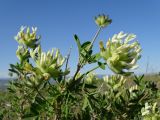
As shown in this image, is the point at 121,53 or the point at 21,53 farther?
the point at 21,53

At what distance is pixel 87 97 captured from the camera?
2.38 m

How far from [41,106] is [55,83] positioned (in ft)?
0.54

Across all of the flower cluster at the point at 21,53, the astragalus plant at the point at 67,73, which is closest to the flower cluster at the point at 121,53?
the astragalus plant at the point at 67,73

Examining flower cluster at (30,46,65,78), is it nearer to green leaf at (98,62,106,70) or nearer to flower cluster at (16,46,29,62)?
green leaf at (98,62,106,70)

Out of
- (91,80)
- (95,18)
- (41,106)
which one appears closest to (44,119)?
(41,106)

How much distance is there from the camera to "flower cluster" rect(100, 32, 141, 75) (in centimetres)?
217

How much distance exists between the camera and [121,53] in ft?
7.20

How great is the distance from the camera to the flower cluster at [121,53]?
2.17m

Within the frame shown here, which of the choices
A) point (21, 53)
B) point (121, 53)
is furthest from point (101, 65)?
point (21, 53)

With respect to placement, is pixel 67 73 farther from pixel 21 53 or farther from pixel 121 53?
pixel 21 53

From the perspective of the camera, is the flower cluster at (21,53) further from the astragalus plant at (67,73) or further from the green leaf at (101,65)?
the green leaf at (101,65)

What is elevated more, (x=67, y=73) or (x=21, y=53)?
(x=21, y=53)

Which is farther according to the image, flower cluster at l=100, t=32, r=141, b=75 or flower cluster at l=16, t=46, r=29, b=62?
flower cluster at l=16, t=46, r=29, b=62

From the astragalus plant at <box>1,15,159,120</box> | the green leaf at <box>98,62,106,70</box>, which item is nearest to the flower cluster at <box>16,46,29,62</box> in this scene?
the astragalus plant at <box>1,15,159,120</box>
